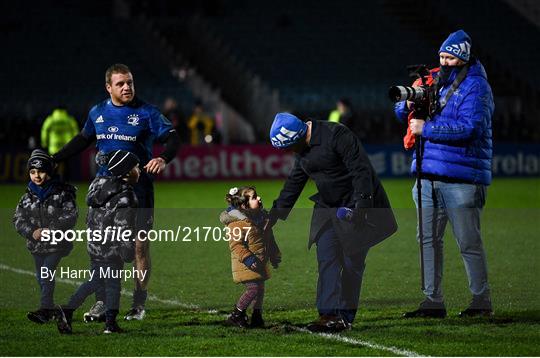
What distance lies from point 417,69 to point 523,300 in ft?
8.04

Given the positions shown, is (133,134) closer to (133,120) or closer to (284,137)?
(133,120)

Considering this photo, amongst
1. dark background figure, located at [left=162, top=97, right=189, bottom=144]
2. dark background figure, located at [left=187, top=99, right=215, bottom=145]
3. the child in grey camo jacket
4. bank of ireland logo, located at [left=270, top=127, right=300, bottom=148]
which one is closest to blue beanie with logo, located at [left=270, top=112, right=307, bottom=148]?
bank of ireland logo, located at [left=270, top=127, right=300, bottom=148]

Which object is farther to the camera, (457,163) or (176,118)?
(176,118)

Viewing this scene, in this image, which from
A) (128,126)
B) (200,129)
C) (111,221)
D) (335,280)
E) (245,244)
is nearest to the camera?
(111,221)

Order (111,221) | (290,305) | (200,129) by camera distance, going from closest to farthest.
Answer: (111,221) → (290,305) → (200,129)

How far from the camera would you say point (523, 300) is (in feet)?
33.3

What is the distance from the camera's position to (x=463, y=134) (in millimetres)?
8914

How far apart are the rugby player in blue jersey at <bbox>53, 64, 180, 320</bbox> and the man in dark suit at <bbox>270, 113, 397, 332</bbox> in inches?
47.6

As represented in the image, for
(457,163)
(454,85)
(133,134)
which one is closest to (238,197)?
(133,134)

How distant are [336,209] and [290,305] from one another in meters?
1.60

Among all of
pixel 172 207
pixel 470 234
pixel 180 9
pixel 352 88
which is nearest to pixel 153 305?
pixel 470 234

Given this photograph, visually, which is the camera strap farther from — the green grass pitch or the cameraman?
the green grass pitch

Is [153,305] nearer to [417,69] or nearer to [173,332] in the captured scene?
[173,332]

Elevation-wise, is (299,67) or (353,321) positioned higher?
(299,67)
